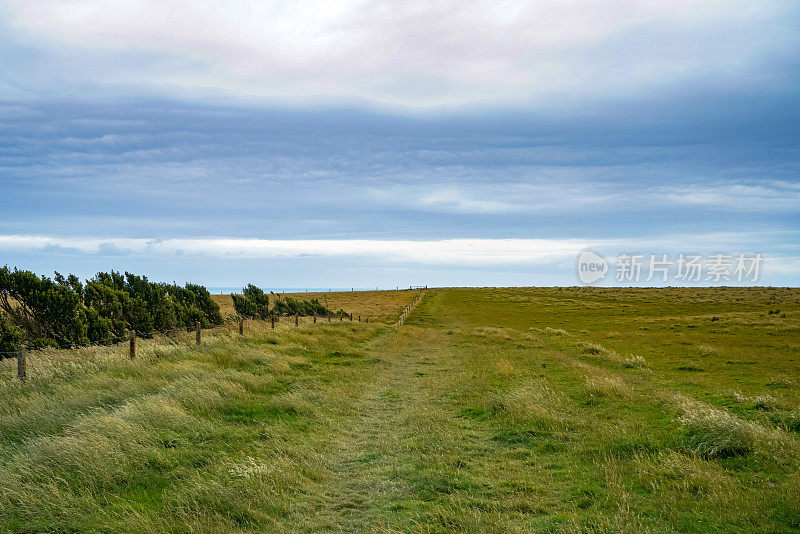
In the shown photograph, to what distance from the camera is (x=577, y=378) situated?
16562mm

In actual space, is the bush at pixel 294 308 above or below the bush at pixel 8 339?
below

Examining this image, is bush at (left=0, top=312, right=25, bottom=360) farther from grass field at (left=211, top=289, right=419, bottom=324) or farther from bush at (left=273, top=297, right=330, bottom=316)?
bush at (left=273, top=297, right=330, bottom=316)

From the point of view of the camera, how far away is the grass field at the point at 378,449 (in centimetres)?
623

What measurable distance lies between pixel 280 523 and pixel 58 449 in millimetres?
4350

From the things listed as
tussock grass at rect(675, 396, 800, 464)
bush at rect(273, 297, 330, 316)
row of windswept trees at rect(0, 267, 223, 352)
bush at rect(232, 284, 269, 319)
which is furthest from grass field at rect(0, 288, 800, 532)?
bush at rect(273, 297, 330, 316)

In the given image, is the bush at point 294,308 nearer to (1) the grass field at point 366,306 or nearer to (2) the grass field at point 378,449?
(1) the grass field at point 366,306

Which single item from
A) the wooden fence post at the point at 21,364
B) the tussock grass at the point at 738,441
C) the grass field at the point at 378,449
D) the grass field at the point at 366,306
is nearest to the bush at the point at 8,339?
the grass field at the point at 378,449

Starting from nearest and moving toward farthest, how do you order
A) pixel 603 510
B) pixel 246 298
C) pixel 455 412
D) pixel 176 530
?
pixel 176 530 → pixel 603 510 → pixel 455 412 → pixel 246 298

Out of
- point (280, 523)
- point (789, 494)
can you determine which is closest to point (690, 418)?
point (789, 494)

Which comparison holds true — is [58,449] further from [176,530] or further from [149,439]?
[176,530]

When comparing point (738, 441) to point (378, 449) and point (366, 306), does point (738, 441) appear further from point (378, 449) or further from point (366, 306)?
point (366, 306)

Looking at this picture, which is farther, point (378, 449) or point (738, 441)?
point (378, 449)

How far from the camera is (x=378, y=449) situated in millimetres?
9125

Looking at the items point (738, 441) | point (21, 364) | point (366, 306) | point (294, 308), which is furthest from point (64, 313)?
point (366, 306)
